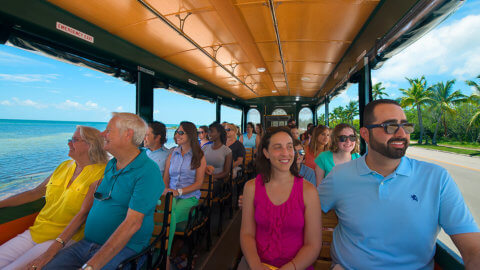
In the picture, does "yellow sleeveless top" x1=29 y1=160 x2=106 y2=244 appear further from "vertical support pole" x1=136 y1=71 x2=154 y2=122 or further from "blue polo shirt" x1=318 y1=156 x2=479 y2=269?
"vertical support pole" x1=136 y1=71 x2=154 y2=122

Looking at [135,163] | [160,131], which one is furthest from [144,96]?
[135,163]

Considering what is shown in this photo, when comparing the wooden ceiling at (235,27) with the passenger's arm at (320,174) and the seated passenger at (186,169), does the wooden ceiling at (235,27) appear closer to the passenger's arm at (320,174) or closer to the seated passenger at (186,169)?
the seated passenger at (186,169)

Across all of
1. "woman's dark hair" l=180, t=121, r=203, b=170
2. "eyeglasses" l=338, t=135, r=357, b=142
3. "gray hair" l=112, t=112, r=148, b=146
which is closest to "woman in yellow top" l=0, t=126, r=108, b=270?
"gray hair" l=112, t=112, r=148, b=146

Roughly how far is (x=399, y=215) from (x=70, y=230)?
2.32 metres

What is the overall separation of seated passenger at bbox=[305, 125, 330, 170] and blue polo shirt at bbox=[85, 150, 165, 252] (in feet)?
7.81

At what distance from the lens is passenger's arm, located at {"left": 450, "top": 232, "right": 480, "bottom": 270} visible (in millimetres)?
909

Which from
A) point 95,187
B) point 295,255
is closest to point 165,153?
point 95,187

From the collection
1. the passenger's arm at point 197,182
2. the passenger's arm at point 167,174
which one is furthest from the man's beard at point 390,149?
the passenger's arm at point 167,174

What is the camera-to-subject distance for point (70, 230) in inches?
63.0

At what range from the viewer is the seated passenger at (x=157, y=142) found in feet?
10.4

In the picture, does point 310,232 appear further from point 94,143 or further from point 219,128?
point 219,128

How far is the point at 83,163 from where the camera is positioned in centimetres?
188

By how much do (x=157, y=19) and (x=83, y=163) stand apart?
2.25 metres

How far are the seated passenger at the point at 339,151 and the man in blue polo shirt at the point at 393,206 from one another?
1.15 m
